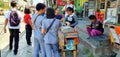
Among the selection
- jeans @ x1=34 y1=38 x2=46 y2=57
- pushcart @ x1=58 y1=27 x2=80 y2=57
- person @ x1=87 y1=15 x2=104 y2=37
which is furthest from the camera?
person @ x1=87 y1=15 x2=104 y2=37

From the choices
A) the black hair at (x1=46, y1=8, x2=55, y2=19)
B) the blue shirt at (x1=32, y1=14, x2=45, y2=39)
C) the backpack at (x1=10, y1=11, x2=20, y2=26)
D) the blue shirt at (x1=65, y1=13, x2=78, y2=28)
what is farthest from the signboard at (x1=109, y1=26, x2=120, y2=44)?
the backpack at (x1=10, y1=11, x2=20, y2=26)

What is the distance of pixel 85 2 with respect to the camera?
1859 cm

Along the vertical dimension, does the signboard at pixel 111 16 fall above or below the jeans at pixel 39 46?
above

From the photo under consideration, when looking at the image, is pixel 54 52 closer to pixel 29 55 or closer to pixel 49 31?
pixel 49 31

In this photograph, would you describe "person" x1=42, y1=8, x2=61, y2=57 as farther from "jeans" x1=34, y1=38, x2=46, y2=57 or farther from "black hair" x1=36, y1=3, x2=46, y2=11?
"black hair" x1=36, y1=3, x2=46, y2=11

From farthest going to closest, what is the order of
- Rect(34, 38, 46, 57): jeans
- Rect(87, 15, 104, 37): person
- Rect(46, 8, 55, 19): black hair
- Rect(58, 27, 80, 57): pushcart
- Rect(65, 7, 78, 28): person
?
Rect(87, 15, 104, 37): person < Rect(65, 7, 78, 28): person < Rect(58, 27, 80, 57): pushcart < Rect(34, 38, 46, 57): jeans < Rect(46, 8, 55, 19): black hair

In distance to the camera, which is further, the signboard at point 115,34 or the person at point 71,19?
the person at point 71,19

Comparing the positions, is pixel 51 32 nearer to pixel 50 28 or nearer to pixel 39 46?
pixel 50 28

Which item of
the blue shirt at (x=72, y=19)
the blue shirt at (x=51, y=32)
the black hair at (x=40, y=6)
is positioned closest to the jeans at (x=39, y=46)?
the blue shirt at (x=51, y=32)

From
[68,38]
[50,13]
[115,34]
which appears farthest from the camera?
[68,38]

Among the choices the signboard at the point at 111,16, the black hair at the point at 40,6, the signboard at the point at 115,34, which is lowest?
the signboard at the point at 115,34

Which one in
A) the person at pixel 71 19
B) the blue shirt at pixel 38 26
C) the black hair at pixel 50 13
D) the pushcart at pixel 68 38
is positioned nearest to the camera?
the black hair at pixel 50 13

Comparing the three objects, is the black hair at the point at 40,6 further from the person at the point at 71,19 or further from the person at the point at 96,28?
the person at the point at 96,28

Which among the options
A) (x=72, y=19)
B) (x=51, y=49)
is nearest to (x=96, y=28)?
(x=72, y=19)
